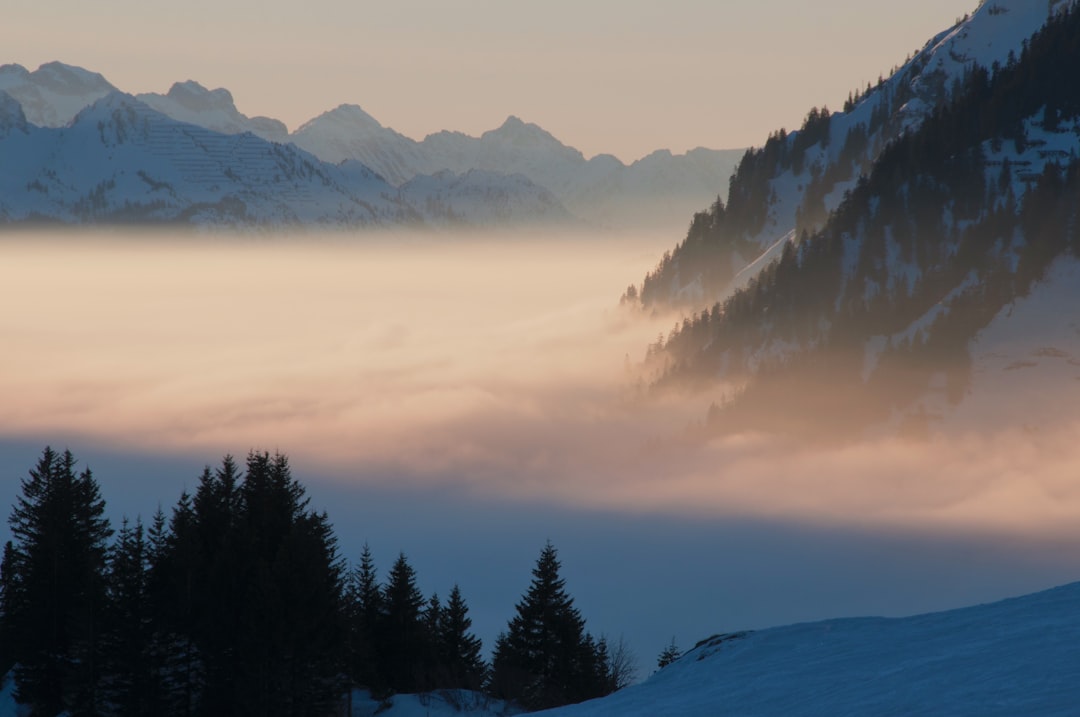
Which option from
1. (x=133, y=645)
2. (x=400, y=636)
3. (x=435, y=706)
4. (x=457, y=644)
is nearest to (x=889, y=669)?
(x=435, y=706)

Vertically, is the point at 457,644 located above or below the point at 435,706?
above

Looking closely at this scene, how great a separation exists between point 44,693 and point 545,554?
95.8 ft

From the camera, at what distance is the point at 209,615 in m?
51.6

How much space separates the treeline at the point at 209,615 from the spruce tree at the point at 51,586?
0.22 feet

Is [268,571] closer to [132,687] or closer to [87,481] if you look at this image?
[132,687]

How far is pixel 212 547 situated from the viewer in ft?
182

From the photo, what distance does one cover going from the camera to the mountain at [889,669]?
74.6 feet

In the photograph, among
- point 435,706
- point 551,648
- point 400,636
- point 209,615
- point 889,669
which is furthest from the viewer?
point 551,648

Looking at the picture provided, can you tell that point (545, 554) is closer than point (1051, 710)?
No

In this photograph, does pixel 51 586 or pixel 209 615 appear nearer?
pixel 209 615

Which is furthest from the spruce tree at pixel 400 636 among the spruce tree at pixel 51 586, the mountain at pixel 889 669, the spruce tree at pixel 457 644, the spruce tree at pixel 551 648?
the mountain at pixel 889 669

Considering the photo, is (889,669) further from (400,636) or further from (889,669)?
(400,636)

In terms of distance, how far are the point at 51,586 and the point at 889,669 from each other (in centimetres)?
4405

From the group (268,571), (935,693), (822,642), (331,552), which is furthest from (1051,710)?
(331,552)
